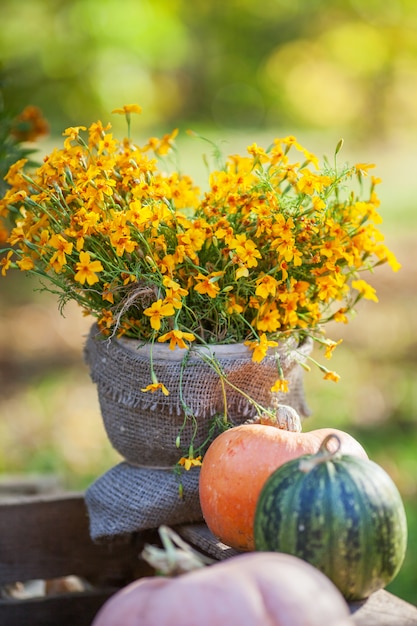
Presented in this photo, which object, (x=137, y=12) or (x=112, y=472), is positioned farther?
(x=137, y=12)

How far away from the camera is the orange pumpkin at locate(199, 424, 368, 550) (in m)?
1.45

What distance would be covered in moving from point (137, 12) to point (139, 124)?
10.5ft

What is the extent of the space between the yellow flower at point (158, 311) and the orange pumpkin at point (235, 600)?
52 centimetres

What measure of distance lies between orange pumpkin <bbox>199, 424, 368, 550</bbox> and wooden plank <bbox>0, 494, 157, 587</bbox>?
61cm

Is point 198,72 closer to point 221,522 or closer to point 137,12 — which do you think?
point 137,12

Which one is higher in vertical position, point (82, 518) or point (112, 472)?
point (112, 472)

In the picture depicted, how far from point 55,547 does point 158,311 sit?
0.84 meters

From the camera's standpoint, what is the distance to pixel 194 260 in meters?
1.61

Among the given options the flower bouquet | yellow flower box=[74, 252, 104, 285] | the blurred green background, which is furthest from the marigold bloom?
the blurred green background

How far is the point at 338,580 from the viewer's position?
1238 mm

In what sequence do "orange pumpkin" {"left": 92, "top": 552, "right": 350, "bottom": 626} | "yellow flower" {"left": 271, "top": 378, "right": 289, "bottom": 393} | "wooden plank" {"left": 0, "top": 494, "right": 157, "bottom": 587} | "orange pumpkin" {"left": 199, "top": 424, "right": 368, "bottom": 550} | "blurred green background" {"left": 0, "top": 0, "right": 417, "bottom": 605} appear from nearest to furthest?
"orange pumpkin" {"left": 92, "top": 552, "right": 350, "bottom": 626}, "orange pumpkin" {"left": 199, "top": 424, "right": 368, "bottom": 550}, "yellow flower" {"left": 271, "top": 378, "right": 289, "bottom": 393}, "wooden plank" {"left": 0, "top": 494, "right": 157, "bottom": 587}, "blurred green background" {"left": 0, "top": 0, "right": 417, "bottom": 605}

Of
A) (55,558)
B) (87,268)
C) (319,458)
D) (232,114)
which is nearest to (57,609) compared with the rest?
(55,558)

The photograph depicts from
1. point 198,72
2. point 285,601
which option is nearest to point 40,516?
point 285,601

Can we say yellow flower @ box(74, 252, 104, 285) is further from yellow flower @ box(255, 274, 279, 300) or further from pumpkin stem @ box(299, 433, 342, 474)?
pumpkin stem @ box(299, 433, 342, 474)
